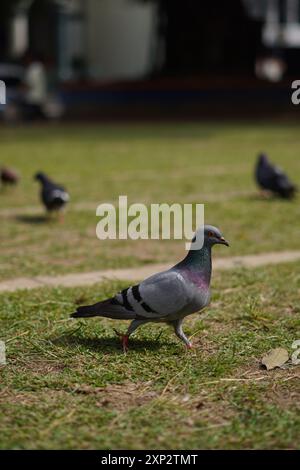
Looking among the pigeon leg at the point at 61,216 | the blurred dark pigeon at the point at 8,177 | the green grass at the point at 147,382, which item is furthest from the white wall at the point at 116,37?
the green grass at the point at 147,382

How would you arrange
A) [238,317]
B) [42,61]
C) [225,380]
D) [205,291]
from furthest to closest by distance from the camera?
[42,61], [238,317], [205,291], [225,380]

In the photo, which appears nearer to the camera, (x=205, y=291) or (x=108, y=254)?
(x=205, y=291)

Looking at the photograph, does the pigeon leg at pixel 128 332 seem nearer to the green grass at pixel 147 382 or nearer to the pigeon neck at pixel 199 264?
the green grass at pixel 147 382

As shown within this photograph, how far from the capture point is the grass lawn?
368cm

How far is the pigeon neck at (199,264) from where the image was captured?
4598mm

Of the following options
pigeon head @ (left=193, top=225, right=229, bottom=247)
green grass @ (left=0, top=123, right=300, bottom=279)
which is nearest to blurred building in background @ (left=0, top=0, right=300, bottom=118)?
green grass @ (left=0, top=123, right=300, bottom=279)

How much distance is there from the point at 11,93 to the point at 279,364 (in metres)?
21.4

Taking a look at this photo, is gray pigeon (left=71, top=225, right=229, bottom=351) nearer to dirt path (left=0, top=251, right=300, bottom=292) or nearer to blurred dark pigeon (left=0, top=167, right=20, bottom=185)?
dirt path (left=0, top=251, right=300, bottom=292)

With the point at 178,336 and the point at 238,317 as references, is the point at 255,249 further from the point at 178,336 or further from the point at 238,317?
the point at 178,336

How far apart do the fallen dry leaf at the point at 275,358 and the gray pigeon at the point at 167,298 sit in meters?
0.44

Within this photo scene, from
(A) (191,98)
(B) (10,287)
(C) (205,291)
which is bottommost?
(A) (191,98)

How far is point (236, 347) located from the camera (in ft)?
15.8

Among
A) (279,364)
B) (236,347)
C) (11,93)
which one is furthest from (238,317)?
(11,93)

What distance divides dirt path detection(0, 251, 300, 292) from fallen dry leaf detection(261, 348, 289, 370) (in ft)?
6.71
